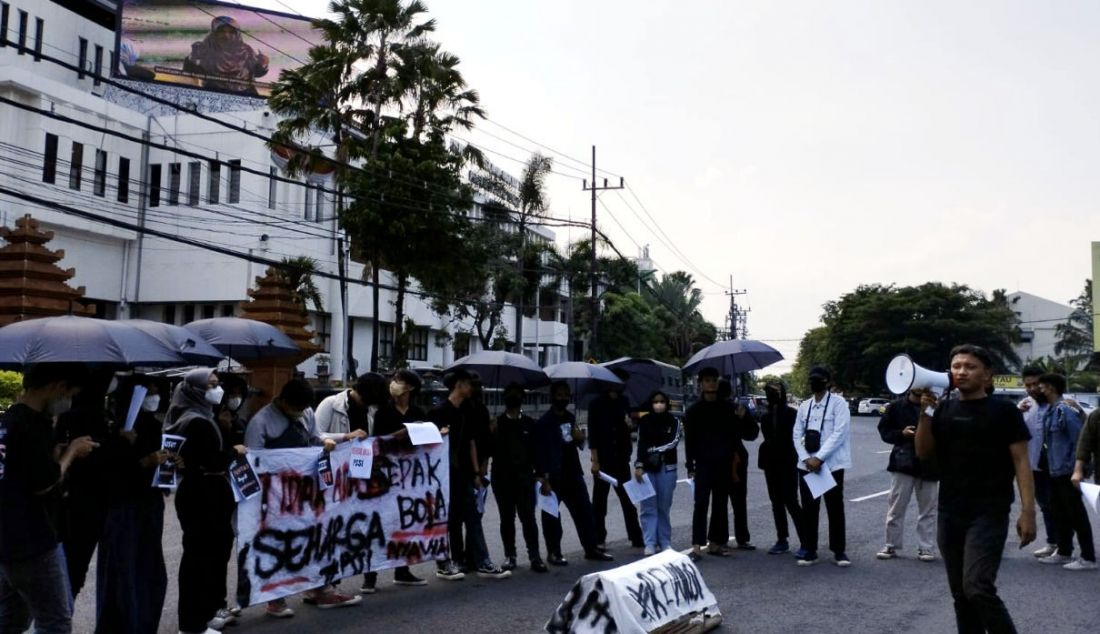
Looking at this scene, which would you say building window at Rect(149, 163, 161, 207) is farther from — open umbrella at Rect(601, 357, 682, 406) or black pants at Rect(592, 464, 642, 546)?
black pants at Rect(592, 464, 642, 546)

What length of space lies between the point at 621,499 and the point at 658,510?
32.9 inches

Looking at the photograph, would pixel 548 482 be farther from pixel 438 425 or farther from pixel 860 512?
pixel 860 512

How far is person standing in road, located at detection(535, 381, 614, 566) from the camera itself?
31.8ft

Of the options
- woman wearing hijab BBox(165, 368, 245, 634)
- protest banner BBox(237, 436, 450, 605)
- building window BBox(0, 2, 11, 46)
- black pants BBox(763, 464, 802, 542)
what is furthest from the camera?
building window BBox(0, 2, 11, 46)

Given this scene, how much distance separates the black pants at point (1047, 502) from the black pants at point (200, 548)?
7894 millimetres

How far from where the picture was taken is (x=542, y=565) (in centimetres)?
939

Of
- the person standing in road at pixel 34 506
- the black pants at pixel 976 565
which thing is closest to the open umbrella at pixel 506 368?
the person standing in road at pixel 34 506

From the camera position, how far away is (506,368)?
37.1 ft

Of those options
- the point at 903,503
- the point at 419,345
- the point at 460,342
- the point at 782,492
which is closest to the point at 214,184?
the point at 419,345

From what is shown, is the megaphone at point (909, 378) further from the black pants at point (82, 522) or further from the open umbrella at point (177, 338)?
the open umbrella at point (177, 338)

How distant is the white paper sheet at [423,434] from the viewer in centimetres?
849

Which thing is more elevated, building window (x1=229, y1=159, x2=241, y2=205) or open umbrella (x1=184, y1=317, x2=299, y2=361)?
building window (x1=229, y1=159, x2=241, y2=205)

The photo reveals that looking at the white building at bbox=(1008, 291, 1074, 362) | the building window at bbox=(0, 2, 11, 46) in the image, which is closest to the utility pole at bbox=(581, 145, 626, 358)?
the building window at bbox=(0, 2, 11, 46)

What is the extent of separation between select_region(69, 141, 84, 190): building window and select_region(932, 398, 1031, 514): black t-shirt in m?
35.3
